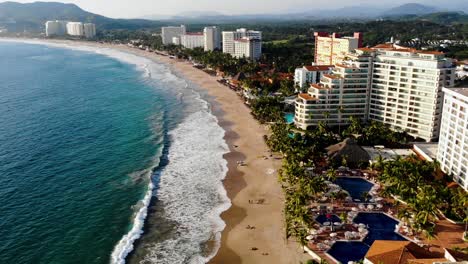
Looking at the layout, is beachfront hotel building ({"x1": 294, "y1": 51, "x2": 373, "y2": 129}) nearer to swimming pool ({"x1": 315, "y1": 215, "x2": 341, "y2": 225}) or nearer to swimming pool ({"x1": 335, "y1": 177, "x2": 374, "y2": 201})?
swimming pool ({"x1": 335, "y1": 177, "x2": 374, "y2": 201})

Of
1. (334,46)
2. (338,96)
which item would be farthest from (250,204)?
(334,46)

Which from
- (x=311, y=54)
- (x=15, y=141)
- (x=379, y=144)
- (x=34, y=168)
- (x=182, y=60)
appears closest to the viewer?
(x=34, y=168)

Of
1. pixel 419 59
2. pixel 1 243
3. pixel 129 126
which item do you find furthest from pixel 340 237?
pixel 129 126

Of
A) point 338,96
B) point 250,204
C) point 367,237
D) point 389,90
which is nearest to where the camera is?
point 367,237

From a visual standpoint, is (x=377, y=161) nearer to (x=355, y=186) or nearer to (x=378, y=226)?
(x=355, y=186)

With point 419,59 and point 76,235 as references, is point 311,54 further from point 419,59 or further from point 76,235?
point 76,235

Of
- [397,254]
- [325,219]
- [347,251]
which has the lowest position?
[347,251]

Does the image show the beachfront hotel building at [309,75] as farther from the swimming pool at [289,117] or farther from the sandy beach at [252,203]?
the sandy beach at [252,203]
